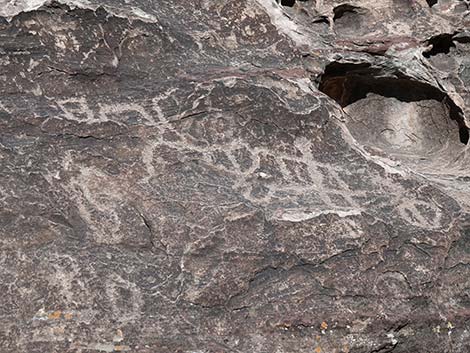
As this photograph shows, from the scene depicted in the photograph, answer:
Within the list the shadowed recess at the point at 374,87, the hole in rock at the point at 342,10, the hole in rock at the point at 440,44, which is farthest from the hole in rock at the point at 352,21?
the hole in rock at the point at 440,44

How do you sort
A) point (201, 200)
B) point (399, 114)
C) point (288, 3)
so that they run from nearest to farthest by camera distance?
point (201, 200) < point (288, 3) < point (399, 114)

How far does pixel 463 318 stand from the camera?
2518 millimetres

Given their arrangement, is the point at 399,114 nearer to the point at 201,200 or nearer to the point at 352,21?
the point at 352,21

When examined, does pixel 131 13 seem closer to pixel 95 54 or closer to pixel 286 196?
pixel 95 54

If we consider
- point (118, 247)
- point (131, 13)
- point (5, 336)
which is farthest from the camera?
point (131, 13)

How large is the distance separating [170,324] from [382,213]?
0.85m

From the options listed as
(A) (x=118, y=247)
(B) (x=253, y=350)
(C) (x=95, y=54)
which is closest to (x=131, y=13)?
(C) (x=95, y=54)

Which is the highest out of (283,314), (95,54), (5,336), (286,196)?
(95,54)

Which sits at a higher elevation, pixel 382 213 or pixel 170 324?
pixel 382 213

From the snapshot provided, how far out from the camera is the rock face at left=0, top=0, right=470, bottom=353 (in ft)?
7.43

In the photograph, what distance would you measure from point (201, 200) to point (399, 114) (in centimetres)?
112

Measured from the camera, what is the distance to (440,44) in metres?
3.01

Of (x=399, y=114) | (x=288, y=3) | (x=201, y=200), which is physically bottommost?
(x=201, y=200)

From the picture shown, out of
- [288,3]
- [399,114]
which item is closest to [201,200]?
[288,3]
